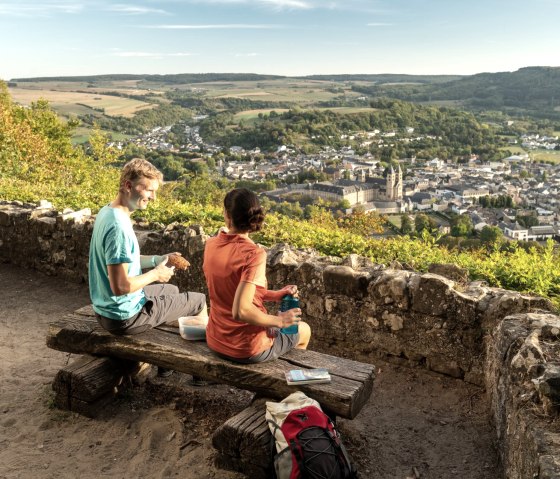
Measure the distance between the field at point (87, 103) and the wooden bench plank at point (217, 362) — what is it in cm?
7232

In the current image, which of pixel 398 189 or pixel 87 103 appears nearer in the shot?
pixel 398 189

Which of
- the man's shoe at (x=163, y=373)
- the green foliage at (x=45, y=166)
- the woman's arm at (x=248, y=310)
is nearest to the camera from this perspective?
the woman's arm at (x=248, y=310)

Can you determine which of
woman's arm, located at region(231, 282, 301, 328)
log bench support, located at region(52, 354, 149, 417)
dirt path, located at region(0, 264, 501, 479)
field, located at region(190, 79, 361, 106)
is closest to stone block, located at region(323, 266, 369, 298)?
dirt path, located at region(0, 264, 501, 479)

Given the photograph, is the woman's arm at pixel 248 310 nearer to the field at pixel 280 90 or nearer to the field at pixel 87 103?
the field at pixel 87 103

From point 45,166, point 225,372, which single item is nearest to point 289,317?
point 225,372

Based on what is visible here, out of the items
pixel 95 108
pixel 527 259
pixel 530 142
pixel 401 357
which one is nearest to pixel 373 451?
pixel 401 357

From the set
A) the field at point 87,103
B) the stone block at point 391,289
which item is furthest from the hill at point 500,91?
the stone block at point 391,289

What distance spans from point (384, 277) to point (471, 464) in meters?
1.88

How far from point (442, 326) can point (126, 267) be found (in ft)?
9.65

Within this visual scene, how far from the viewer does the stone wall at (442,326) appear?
10.4 ft

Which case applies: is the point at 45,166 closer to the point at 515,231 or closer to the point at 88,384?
the point at 88,384

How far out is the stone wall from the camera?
3.17 m

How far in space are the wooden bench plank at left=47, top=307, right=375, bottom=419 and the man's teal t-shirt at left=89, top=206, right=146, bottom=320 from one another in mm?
287

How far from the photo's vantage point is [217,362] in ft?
13.1
